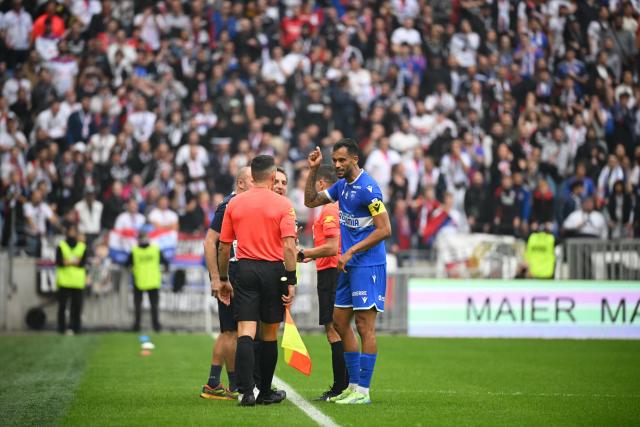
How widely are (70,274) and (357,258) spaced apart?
12.8 m

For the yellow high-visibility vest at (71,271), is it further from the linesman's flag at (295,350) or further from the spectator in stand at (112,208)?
the linesman's flag at (295,350)

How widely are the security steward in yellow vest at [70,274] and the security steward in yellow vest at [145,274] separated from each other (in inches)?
42.3

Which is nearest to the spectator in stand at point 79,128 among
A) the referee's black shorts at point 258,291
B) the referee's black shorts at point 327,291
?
the referee's black shorts at point 327,291

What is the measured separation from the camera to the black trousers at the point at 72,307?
2228cm

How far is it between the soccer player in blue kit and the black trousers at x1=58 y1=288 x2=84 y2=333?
1240cm

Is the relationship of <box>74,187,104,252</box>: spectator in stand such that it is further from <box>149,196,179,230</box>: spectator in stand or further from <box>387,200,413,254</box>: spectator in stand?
<box>387,200,413,254</box>: spectator in stand

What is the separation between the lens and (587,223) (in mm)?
24188

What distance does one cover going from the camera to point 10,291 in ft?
74.7

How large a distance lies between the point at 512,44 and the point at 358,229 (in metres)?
18.9

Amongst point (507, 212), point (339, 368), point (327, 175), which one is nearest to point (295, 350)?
point (339, 368)

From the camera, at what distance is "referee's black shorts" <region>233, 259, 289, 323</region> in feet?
33.0

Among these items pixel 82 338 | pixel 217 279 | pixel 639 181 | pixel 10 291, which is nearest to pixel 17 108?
pixel 10 291

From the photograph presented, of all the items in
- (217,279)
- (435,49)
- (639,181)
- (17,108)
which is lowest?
(217,279)

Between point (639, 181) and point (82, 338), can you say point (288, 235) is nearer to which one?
point (82, 338)
